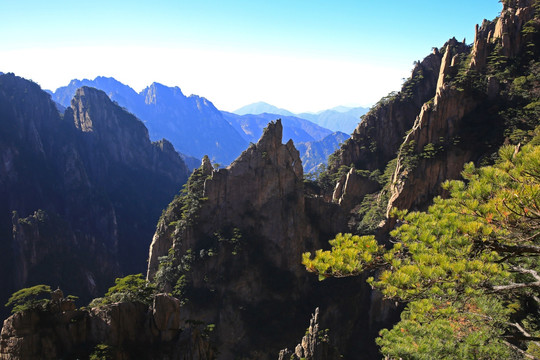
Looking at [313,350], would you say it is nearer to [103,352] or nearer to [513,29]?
[103,352]

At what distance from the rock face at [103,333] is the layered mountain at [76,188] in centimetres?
4519

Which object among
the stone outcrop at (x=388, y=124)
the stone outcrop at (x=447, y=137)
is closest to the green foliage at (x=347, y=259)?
the stone outcrop at (x=447, y=137)

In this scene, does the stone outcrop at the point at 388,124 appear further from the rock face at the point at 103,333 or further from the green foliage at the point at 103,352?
the green foliage at the point at 103,352

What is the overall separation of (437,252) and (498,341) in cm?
524

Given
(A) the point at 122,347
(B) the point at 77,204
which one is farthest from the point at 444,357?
(B) the point at 77,204

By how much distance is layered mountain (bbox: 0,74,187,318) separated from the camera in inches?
2306

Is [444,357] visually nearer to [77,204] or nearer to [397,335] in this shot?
[397,335]

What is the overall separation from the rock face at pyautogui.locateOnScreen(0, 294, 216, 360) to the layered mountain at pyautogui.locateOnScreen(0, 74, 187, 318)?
4519 cm

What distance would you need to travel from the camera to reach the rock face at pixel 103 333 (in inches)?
686

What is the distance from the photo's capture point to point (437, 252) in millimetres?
7500

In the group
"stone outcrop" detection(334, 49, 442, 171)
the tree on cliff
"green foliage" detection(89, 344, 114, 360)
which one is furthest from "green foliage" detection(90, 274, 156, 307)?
"stone outcrop" detection(334, 49, 442, 171)

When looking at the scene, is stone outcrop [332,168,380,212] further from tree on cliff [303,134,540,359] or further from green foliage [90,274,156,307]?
tree on cliff [303,134,540,359]

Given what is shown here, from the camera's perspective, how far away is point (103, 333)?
1894cm

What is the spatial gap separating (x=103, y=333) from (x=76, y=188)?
7801 cm
